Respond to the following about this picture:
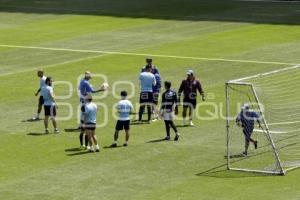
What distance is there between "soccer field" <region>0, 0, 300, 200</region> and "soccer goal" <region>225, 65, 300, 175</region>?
0.52 metres

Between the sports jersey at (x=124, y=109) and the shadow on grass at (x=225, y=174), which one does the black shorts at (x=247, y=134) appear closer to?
the shadow on grass at (x=225, y=174)

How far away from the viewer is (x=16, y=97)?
114 feet

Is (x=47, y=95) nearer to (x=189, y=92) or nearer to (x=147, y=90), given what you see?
(x=147, y=90)

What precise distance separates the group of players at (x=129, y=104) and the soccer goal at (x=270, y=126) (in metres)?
0.67

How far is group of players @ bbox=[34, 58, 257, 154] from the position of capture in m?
26.6

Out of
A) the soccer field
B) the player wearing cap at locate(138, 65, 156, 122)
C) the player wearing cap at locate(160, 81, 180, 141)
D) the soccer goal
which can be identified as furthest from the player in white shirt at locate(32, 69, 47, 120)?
the soccer goal

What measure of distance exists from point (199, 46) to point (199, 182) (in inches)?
883

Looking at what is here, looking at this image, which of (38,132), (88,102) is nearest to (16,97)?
(38,132)

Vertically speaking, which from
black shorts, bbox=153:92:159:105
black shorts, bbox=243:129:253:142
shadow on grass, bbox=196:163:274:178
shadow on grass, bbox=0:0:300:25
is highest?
shadow on grass, bbox=0:0:300:25

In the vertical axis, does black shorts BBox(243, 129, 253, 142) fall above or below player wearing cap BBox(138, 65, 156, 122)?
below

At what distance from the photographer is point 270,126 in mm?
28828

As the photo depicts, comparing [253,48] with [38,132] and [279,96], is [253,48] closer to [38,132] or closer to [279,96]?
[279,96]

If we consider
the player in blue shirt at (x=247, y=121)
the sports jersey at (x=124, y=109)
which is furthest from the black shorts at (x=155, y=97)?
the player in blue shirt at (x=247, y=121)

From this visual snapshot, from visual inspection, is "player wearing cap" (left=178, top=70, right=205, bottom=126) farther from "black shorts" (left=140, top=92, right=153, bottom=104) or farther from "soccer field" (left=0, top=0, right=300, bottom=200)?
"black shorts" (left=140, top=92, right=153, bottom=104)
